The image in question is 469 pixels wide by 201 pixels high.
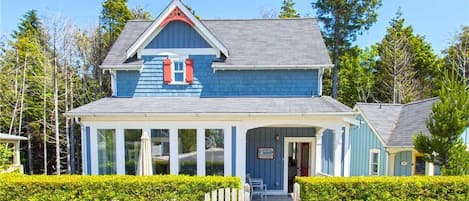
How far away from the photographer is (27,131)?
18.3 meters

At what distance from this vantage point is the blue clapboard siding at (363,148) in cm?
1234

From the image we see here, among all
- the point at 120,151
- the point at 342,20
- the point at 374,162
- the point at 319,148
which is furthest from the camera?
the point at 342,20

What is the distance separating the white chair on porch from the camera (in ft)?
30.8

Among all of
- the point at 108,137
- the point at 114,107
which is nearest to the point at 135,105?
the point at 114,107

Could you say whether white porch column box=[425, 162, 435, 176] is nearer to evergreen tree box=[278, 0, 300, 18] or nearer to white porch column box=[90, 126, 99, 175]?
white porch column box=[90, 126, 99, 175]

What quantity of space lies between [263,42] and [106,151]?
742 centimetres

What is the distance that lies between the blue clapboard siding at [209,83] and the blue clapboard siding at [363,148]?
4007 mm

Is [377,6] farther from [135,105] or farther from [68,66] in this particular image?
[68,66]

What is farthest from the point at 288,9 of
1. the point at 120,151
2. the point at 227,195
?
the point at 227,195

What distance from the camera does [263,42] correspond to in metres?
11.9

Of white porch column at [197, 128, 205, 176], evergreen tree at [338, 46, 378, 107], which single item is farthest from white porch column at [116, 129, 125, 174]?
evergreen tree at [338, 46, 378, 107]

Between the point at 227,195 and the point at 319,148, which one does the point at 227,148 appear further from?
the point at 319,148

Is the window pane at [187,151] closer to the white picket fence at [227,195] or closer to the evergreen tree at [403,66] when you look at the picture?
the white picket fence at [227,195]

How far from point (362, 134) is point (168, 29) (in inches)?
395
